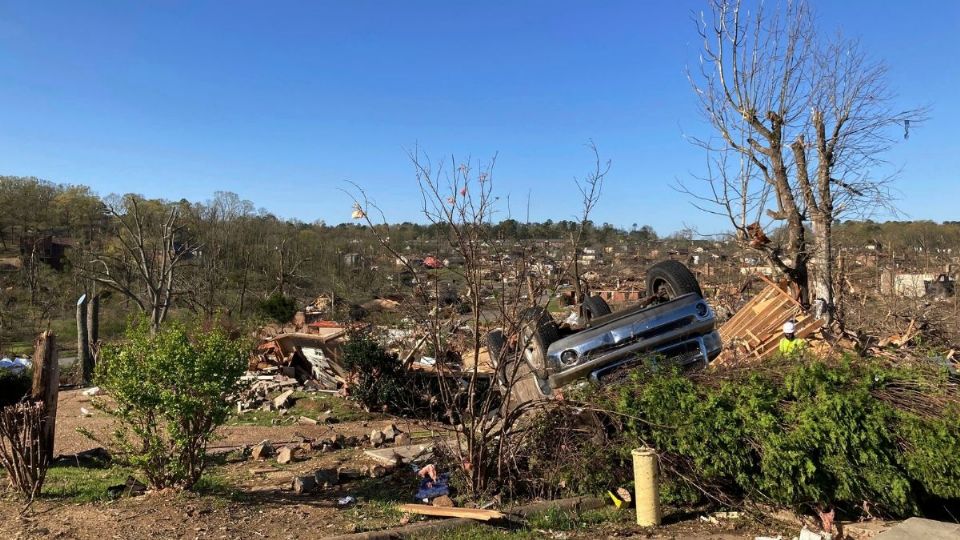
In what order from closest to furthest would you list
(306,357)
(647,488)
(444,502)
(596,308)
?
(647,488), (444,502), (596,308), (306,357)

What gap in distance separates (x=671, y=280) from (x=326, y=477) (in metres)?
5.62

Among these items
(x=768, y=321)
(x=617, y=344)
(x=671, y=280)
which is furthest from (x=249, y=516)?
(x=768, y=321)

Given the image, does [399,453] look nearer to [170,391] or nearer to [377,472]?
[377,472]

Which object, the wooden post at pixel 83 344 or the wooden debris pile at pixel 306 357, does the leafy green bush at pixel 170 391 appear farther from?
the wooden post at pixel 83 344

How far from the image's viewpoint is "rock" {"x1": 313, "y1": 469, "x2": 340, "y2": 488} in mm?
6183

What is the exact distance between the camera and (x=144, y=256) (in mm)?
21453

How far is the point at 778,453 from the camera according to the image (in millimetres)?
4879

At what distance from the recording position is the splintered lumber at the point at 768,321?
11.0 meters

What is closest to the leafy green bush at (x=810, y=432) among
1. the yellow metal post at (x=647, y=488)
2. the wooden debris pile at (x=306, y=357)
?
the yellow metal post at (x=647, y=488)

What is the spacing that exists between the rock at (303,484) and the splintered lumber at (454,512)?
1.21 m

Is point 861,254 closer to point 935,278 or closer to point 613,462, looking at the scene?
point 935,278

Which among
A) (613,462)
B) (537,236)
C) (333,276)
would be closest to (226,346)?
(537,236)

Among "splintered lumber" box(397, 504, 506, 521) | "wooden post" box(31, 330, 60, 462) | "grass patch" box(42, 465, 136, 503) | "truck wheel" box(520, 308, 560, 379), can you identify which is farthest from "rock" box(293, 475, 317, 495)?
"wooden post" box(31, 330, 60, 462)

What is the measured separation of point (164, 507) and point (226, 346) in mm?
1397
